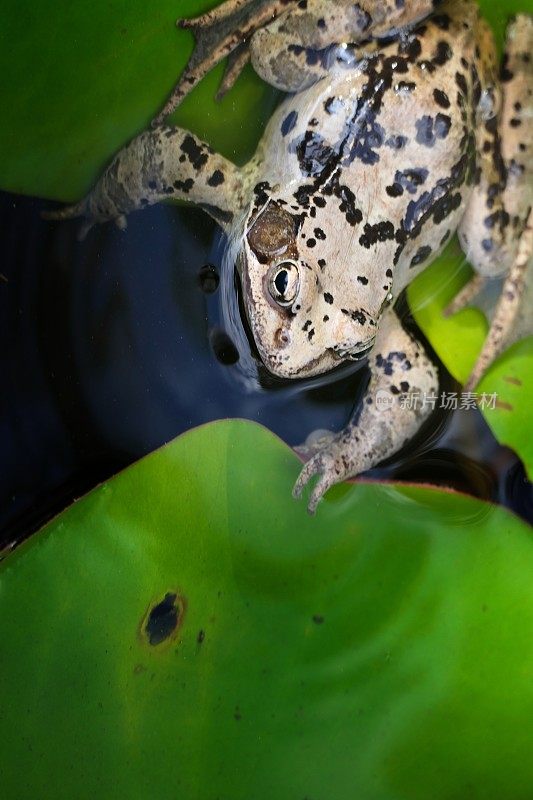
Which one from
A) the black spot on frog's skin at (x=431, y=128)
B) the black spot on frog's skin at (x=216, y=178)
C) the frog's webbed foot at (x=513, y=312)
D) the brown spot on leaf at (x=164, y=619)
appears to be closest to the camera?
the brown spot on leaf at (x=164, y=619)

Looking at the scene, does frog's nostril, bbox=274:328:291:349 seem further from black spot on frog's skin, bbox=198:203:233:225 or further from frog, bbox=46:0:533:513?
black spot on frog's skin, bbox=198:203:233:225

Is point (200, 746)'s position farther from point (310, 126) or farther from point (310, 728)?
point (310, 126)

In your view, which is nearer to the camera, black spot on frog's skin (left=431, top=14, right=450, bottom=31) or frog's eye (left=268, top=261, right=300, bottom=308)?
frog's eye (left=268, top=261, right=300, bottom=308)

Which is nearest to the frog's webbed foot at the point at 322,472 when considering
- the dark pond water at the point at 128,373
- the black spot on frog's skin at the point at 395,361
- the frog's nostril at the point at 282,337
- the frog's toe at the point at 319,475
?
the frog's toe at the point at 319,475

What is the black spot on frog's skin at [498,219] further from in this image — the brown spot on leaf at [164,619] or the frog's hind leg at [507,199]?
the brown spot on leaf at [164,619]

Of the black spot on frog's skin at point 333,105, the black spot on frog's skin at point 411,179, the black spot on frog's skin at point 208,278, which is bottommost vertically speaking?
the black spot on frog's skin at point 411,179

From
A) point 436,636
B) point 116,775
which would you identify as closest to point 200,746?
point 116,775

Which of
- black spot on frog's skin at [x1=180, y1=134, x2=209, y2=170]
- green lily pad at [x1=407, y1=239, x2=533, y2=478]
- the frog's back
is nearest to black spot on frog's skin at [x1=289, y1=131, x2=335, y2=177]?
the frog's back
